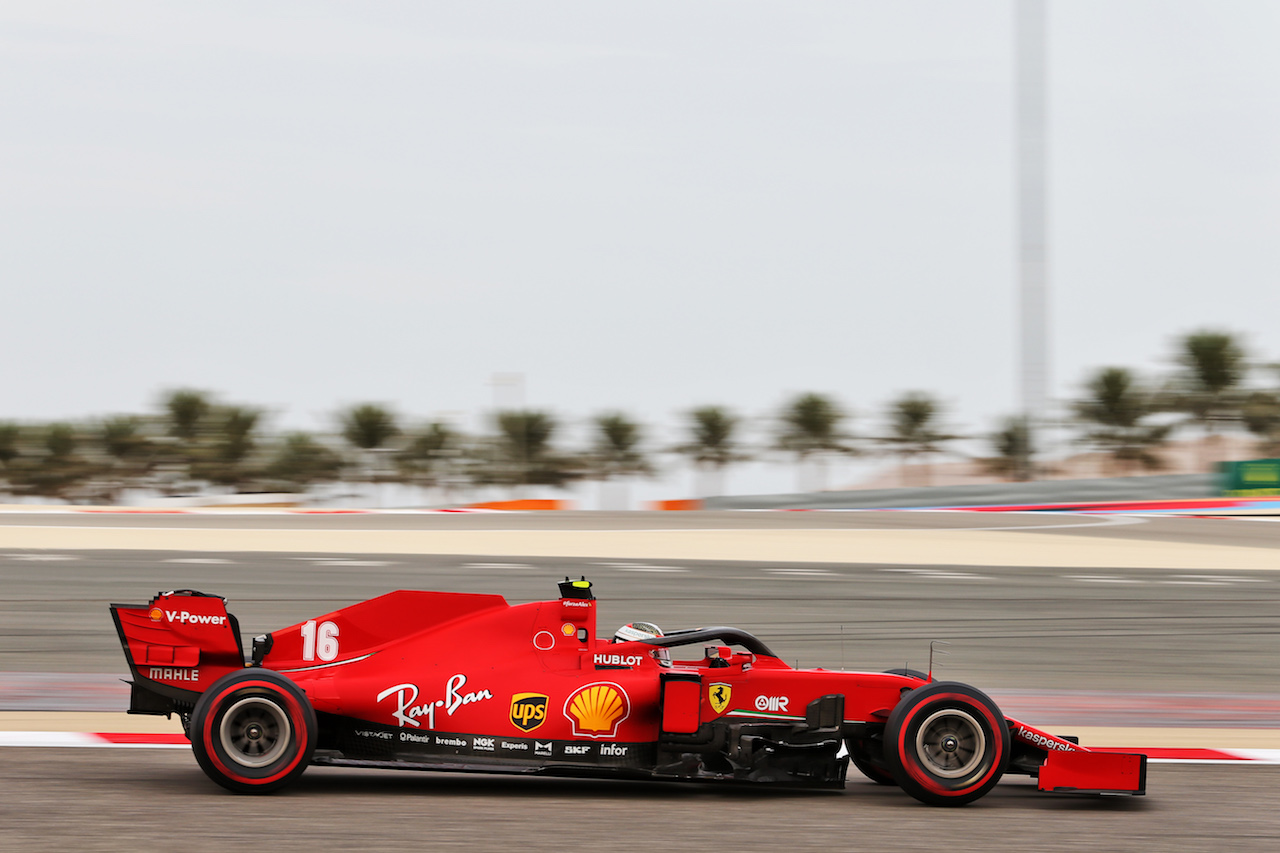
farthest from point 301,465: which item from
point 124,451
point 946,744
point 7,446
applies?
point 946,744

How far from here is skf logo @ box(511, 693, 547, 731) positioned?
5273 millimetres

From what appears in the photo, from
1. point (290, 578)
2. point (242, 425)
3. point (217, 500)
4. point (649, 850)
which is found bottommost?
point (649, 850)

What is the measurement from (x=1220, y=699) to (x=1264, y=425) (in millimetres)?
25869

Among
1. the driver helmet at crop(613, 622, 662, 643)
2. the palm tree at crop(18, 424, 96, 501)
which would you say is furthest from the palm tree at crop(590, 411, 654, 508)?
the driver helmet at crop(613, 622, 662, 643)

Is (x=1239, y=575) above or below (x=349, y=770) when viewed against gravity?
above

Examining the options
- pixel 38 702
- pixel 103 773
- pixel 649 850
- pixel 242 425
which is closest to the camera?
pixel 649 850

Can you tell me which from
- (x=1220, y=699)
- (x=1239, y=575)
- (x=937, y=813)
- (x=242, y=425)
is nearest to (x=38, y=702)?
(x=937, y=813)

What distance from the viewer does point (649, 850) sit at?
4492 mm

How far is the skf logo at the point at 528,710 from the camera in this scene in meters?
5.27

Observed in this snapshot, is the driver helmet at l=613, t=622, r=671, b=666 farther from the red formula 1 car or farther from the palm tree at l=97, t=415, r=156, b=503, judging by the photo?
the palm tree at l=97, t=415, r=156, b=503

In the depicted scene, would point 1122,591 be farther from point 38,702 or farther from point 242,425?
point 242,425

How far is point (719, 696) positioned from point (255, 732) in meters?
1.89

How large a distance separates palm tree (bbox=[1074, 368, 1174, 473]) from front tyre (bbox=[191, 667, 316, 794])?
30.2 meters

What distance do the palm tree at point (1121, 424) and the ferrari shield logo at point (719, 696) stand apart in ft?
96.2
